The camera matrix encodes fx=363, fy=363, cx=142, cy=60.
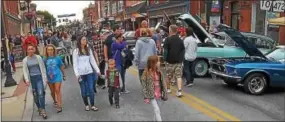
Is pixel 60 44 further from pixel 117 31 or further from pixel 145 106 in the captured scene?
pixel 145 106

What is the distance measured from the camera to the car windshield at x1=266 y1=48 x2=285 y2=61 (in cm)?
1046

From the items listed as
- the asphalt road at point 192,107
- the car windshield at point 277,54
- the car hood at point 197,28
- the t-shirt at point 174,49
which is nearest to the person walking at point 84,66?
the asphalt road at point 192,107

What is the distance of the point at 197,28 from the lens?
11.7m

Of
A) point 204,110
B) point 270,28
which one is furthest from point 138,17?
point 204,110

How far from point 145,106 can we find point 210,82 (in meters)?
3.53

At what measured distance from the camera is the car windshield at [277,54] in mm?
10457

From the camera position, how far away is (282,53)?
10.6 meters

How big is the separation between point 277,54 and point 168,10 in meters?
29.9

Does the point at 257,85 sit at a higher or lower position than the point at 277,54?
lower

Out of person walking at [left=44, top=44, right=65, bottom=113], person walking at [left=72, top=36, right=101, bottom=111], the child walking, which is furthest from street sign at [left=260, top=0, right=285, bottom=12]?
person walking at [left=44, top=44, right=65, bottom=113]

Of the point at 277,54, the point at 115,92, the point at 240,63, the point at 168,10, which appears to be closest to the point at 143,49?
the point at 115,92

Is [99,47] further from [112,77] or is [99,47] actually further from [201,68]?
[201,68]

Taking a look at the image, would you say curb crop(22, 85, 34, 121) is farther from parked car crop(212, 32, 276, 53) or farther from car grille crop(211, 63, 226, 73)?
parked car crop(212, 32, 276, 53)

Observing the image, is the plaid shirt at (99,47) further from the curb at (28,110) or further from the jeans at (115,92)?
the jeans at (115,92)
